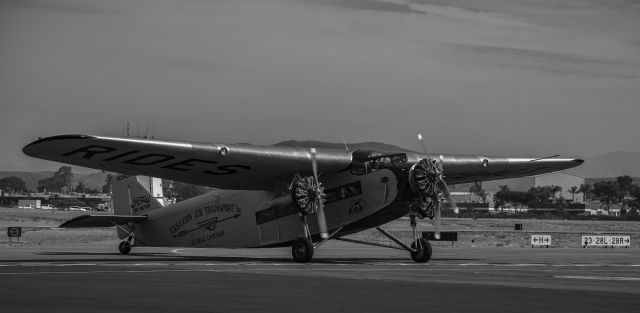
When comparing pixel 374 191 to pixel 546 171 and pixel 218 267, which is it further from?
→ pixel 546 171

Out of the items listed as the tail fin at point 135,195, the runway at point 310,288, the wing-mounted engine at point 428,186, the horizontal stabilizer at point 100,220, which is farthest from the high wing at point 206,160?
the tail fin at point 135,195

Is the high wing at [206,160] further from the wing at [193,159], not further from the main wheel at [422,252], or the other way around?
the main wheel at [422,252]

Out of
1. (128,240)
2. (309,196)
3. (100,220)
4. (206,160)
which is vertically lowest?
(128,240)

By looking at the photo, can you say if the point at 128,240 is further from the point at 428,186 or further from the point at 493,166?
the point at 493,166

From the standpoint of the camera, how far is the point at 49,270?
86.3 feet

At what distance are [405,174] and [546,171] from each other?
1193 centimetres

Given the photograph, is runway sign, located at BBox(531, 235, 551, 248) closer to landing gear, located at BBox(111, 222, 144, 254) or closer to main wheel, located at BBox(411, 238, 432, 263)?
main wheel, located at BBox(411, 238, 432, 263)

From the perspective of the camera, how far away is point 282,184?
35.7m

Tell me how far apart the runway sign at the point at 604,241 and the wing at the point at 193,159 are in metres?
31.1

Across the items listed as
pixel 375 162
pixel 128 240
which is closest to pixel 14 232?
pixel 128 240

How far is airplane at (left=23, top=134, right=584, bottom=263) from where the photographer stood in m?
30.5

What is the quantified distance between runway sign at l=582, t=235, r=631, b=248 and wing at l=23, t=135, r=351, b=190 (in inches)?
1224

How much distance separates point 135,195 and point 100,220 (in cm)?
424

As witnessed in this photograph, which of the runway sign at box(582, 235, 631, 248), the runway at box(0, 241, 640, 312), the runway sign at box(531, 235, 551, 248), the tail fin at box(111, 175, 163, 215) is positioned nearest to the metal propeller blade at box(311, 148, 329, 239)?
the runway at box(0, 241, 640, 312)
